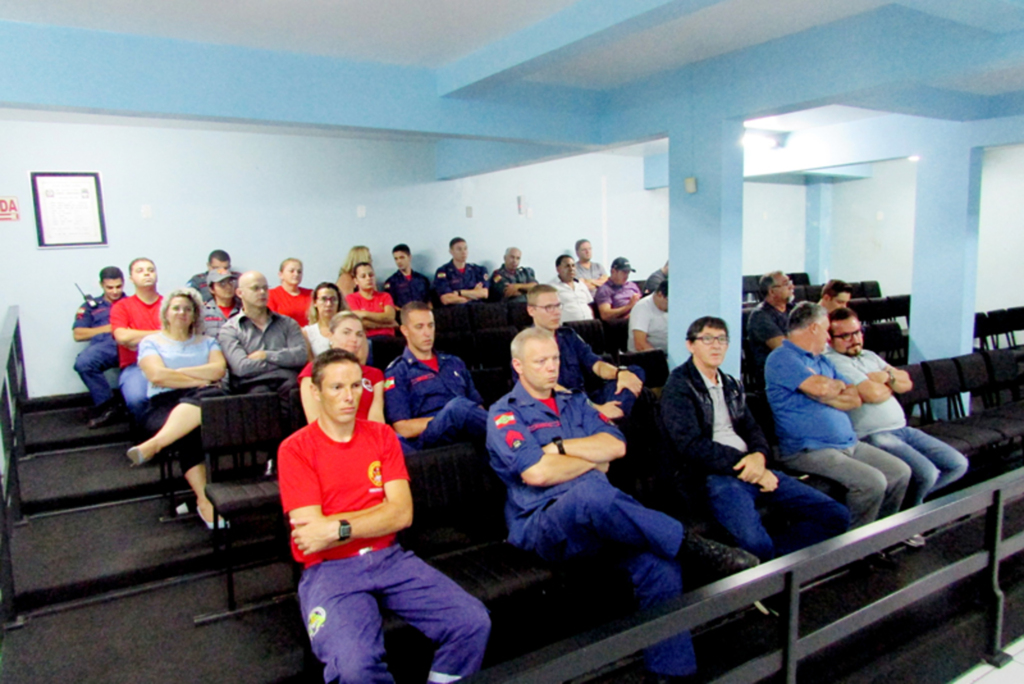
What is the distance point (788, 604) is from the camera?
1584 millimetres

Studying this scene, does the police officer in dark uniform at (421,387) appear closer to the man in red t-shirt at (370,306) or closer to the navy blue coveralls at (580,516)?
the navy blue coveralls at (580,516)

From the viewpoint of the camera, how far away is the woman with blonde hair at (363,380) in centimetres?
302

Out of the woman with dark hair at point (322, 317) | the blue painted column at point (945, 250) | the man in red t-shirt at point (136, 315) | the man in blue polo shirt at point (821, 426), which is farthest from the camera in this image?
the blue painted column at point (945, 250)

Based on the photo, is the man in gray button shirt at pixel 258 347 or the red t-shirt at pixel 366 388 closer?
the red t-shirt at pixel 366 388

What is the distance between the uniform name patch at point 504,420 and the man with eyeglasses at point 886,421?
1.91 metres

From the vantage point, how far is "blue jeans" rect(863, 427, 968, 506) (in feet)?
10.9

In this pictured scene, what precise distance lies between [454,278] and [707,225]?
3.15 metres

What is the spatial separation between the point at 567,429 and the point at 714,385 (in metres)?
0.79

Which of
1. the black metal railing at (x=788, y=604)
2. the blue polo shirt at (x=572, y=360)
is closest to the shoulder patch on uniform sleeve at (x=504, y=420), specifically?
the black metal railing at (x=788, y=604)

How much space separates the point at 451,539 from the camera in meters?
2.82

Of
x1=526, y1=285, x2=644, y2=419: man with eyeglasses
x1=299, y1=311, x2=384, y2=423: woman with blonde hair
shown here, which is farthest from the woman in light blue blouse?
x1=526, y1=285, x2=644, y2=419: man with eyeglasses

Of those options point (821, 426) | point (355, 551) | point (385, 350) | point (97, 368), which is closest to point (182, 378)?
point (385, 350)

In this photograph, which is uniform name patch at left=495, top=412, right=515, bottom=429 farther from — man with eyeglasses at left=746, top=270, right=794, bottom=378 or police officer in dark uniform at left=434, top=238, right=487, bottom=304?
police officer in dark uniform at left=434, top=238, right=487, bottom=304

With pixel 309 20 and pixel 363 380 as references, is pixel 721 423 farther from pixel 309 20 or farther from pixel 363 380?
pixel 309 20
